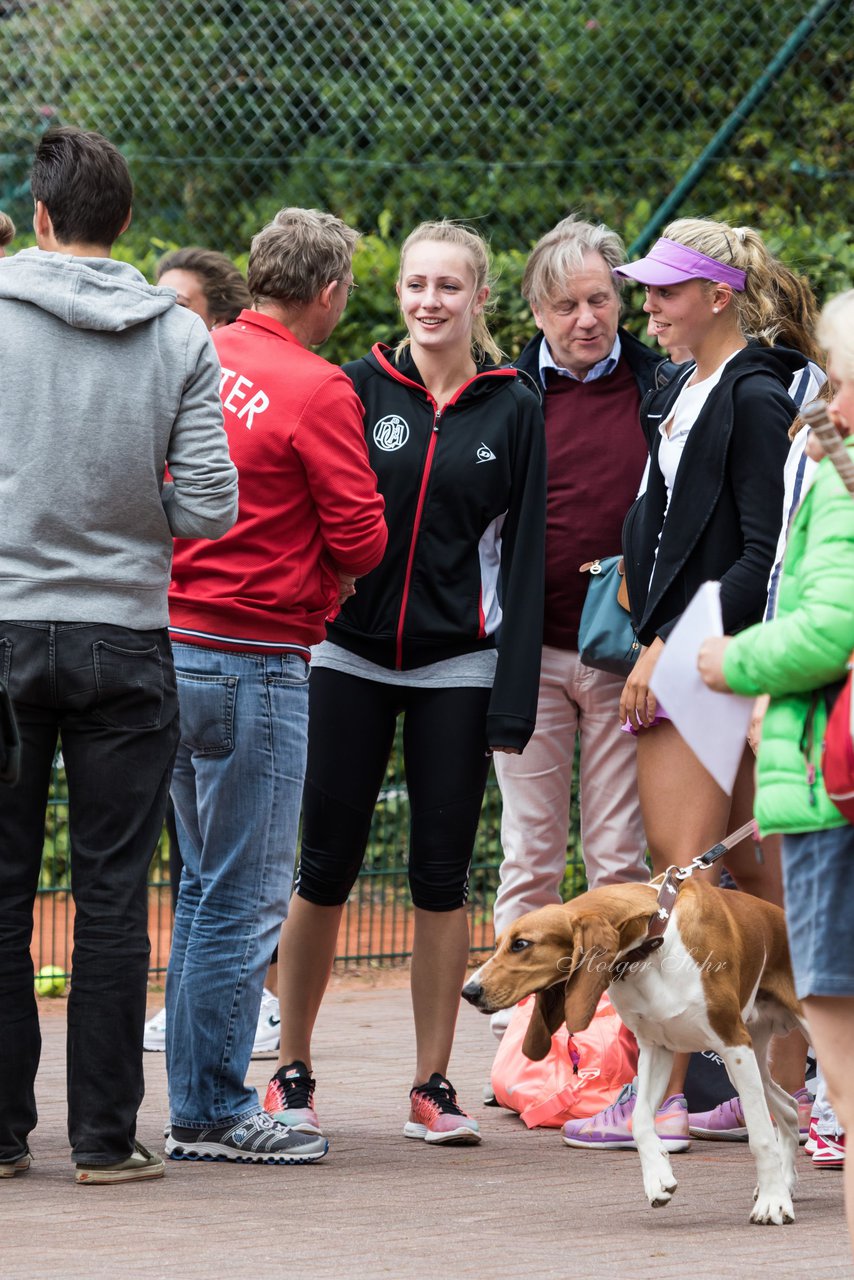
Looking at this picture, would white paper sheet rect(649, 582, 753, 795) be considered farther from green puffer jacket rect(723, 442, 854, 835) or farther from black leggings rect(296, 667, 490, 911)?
black leggings rect(296, 667, 490, 911)

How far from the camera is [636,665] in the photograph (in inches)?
209

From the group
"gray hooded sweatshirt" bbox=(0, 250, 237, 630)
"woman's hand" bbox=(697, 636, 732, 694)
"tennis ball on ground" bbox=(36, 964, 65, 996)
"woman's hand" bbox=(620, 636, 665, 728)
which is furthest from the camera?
"tennis ball on ground" bbox=(36, 964, 65, 996)

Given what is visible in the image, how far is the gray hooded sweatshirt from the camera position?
4.45 m

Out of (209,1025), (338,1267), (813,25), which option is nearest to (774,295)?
(209,1025)

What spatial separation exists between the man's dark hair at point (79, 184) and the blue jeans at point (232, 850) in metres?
1.10

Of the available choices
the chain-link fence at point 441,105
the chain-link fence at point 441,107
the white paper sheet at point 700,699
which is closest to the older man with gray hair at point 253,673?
the white paper sheet at point 700,699

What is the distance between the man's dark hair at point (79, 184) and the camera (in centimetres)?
453

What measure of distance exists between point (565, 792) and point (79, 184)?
2522 millimetres

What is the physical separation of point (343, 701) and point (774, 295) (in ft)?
5.54

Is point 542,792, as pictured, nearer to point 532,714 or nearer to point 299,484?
point 532,714

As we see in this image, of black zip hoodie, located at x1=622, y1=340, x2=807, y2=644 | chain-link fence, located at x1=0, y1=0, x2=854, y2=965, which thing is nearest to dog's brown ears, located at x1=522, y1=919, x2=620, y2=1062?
black zip hoodie, located at x1=622, y1=340, x2=807, y2=644

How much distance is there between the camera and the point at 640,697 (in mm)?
5262

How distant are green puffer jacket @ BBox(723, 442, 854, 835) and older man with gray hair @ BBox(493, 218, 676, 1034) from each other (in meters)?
2.45

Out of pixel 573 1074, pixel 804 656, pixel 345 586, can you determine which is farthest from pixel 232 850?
pixel 804 656
